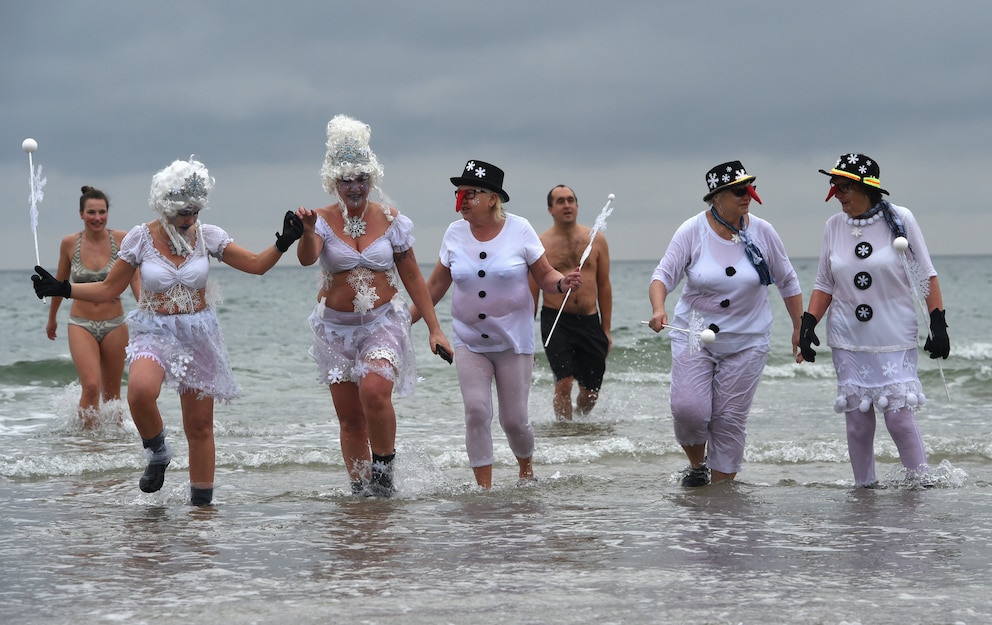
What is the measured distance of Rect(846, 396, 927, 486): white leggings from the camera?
7.45 m

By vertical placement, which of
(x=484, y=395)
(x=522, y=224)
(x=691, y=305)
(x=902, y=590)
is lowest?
(x=902, y=590)

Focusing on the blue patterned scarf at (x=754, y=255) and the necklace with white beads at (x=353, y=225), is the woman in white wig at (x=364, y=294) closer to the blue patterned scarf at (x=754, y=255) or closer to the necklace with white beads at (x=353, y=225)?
the necklace with white beads at (x=353, y=225)

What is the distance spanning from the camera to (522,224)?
25.7ft

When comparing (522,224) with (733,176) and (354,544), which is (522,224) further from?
(354,544)

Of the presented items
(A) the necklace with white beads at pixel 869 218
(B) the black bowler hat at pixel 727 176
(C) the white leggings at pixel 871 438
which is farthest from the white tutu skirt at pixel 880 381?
(B) the black bowler hat at pixel 727 176

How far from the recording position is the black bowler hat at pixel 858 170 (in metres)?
7.31

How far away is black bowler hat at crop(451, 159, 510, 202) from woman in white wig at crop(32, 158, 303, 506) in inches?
47.9

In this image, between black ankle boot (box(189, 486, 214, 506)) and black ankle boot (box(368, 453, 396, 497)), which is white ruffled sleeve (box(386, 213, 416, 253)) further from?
black ankle boot (box(189, 486, 214, 506))

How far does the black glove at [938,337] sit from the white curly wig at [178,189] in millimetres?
4131

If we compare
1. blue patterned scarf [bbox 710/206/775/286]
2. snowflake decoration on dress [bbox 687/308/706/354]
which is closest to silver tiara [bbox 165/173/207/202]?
snowflake decoration on dress [bbox 687/308/706/354]

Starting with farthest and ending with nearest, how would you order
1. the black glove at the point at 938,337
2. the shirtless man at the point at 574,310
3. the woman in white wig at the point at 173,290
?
the shirtless man at the point at 574,310 → the black glove at the point at 938,337 → the woman in white wig at the point at 173,290

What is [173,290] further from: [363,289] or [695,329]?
[695,329]

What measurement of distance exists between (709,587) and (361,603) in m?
1.39

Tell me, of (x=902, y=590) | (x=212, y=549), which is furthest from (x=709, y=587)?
(x=212, y=549)
